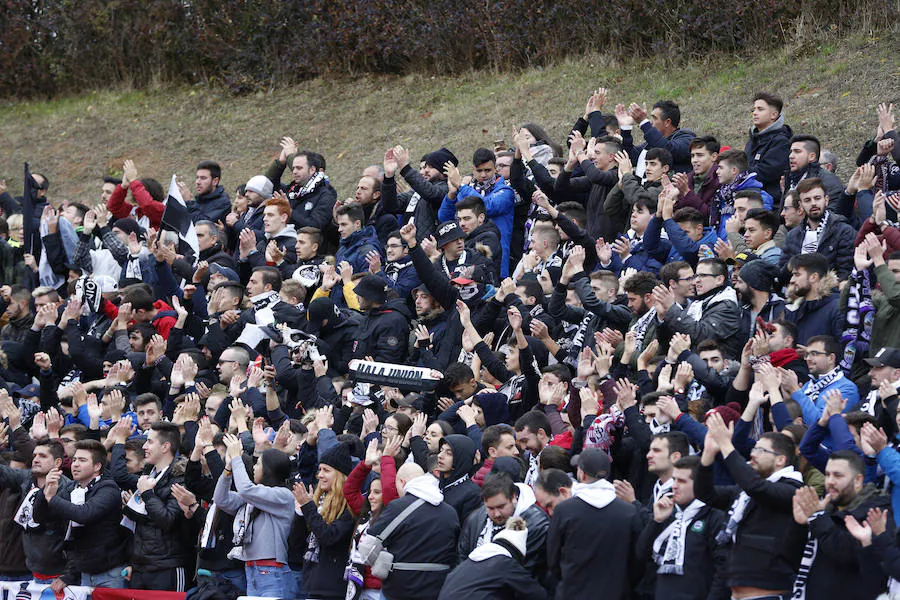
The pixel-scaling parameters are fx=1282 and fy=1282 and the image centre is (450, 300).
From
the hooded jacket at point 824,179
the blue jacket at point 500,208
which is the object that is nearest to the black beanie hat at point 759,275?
the hooded jacket at point 824,179

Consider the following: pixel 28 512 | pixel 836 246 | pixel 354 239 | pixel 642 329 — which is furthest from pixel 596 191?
pixel 28 512

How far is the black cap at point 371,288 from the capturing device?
1202 cm

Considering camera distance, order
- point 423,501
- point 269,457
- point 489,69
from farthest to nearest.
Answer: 1. point 489,69
2. point 269,457
3. point 423,501

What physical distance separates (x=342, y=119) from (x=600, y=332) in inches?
490

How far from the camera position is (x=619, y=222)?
13094mm

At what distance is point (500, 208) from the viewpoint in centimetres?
1361

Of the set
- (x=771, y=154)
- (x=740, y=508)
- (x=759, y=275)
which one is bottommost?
(x=740, y=508)

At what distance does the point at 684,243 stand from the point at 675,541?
4.02 meters

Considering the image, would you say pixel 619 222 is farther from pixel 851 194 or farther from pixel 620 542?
pixel 620 542

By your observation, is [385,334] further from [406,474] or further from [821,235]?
[821,235]

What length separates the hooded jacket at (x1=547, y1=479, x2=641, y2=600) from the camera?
809 centimetres

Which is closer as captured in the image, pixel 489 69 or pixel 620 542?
pixel 620 542

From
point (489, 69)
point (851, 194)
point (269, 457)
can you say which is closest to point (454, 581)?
point (269, 457)

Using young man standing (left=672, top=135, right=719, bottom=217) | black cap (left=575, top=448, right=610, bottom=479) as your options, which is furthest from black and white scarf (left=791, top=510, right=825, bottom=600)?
young man standing (left=672, top=135, right=719, bottom=217)
